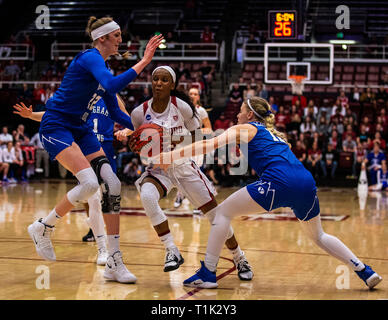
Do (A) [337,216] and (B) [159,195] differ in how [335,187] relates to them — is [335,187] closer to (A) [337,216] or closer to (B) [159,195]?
(A) [337,216]

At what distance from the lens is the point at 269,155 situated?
5.29 m

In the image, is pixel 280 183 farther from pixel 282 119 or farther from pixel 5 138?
pixel 5 138

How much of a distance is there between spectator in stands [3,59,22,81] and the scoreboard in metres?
10.5

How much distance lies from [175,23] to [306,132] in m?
12.2

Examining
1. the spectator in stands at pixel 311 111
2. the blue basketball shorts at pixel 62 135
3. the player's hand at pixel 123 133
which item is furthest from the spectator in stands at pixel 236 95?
the blue basketball shorts at pixel 62 135

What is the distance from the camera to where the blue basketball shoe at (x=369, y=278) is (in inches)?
202

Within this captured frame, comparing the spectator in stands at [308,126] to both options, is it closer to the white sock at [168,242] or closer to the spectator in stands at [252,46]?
the spectator in stands at [252,46]

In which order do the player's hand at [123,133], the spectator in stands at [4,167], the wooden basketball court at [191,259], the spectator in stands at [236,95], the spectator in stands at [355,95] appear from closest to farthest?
the wooden basketball court at [191,259] < the player's hand at [123,133] < the spectator in stands at [4,167] < the spectator in stands at [355,95] < the spectator in stands at [236,95]

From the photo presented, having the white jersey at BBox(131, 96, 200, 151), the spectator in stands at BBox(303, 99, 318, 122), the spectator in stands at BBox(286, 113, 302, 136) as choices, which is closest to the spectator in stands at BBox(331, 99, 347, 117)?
the spectator in stands at BBox(303, 99, 318, 122)

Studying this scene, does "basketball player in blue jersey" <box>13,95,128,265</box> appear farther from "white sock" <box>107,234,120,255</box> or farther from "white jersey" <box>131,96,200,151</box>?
"white sock" <box>107,234,120,255</box>

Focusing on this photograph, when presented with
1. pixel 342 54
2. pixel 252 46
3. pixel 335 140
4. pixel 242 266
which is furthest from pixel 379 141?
pixel 242 266

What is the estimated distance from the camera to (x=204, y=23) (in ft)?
88.7

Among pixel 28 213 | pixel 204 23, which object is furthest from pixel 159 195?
pixel 204 23

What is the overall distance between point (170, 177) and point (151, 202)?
0.38 m
